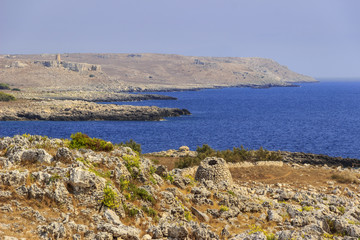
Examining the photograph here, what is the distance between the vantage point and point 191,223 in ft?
45.8

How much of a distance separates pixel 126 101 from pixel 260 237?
134012 mm

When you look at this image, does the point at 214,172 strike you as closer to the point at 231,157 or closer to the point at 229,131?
the point at 231,157

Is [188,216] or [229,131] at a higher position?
[188,216]

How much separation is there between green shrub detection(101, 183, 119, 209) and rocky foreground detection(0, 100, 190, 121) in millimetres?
80395

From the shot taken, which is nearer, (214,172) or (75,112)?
(214,172)

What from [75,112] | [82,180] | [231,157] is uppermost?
[82,180]

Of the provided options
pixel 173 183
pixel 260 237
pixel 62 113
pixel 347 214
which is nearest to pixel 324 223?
pixel 347 214

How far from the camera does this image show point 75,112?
96.2m

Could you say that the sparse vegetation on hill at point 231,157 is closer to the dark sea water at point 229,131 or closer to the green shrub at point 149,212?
the green shrub at point 149,212

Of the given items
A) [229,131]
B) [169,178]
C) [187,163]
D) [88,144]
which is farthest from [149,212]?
[229,131]

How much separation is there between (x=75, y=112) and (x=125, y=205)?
8539cm

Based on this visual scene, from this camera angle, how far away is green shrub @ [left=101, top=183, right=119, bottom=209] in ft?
43.9

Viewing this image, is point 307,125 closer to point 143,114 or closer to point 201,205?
point 143,114

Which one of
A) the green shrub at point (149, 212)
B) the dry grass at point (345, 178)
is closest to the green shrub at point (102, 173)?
the green shrub at point (149, 212)
